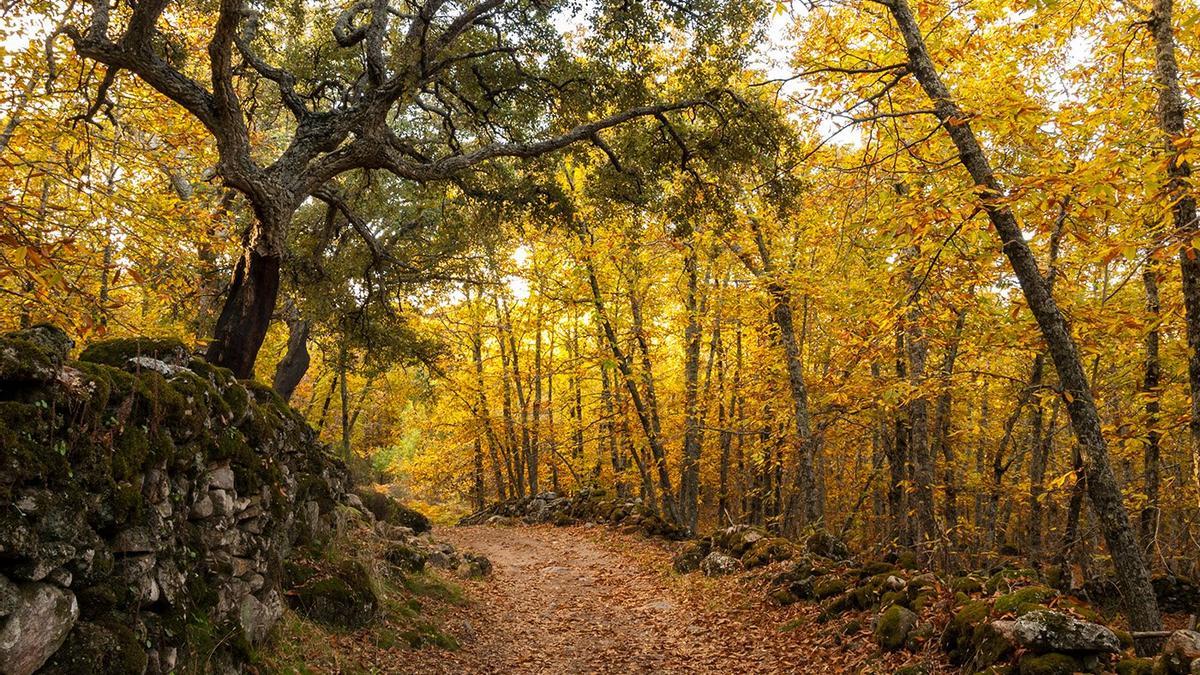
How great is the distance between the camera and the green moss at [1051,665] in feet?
16.5

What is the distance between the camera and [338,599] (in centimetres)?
715

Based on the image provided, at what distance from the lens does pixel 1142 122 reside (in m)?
7.12

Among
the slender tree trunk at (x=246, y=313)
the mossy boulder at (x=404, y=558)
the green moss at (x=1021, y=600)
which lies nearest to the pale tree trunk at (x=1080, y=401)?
the green moss at (x=1021, y=600)

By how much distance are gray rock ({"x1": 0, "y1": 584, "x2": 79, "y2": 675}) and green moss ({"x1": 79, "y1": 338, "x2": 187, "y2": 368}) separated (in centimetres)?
251

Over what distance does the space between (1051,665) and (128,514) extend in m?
7.02

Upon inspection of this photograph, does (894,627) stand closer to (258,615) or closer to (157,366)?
(258,615)

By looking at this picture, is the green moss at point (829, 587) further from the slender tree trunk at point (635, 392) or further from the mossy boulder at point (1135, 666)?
the slender tree trunk at point (635, 392)

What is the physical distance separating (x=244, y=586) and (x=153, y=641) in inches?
60.6

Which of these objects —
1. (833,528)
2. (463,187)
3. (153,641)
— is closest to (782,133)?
(463,187)

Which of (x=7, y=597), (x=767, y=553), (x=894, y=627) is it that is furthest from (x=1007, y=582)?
(x=7, y=597)

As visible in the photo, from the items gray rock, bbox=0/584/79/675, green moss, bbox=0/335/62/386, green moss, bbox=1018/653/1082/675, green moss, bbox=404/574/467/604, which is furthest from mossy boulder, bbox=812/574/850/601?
green moss, bbox=0/335/62/386

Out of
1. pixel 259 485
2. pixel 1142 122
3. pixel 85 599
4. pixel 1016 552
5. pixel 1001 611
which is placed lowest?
pixel 1016 552

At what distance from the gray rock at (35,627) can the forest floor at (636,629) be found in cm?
403

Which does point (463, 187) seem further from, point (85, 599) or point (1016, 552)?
point (1016, 552)
